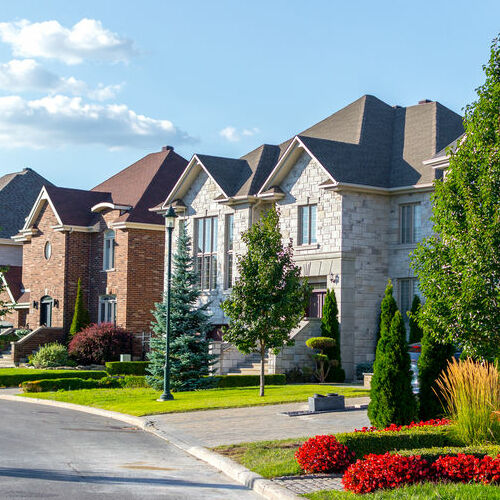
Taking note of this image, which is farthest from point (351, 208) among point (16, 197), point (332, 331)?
point (16, 197)

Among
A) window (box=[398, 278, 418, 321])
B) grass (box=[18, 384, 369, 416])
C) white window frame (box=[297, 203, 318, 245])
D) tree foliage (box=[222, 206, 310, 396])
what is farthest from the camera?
white window frame (box=[297, 203, 318, 245])

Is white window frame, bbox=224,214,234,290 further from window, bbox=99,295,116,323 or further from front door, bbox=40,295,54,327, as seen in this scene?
front door, bbox=40,295,54,327

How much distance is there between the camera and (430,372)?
15859 millimetres

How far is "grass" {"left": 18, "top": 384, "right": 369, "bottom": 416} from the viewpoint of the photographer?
21891 mm

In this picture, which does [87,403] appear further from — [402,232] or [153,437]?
[402,232]

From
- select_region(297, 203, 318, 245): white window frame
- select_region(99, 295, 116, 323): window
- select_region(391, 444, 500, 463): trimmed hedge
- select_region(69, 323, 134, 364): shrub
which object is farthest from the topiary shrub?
select_region(391, 444, 500, 463): trimmed hedge

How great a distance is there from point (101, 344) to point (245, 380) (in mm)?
12036

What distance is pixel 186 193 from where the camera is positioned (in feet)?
131

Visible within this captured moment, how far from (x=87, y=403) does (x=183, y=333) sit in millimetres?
5613

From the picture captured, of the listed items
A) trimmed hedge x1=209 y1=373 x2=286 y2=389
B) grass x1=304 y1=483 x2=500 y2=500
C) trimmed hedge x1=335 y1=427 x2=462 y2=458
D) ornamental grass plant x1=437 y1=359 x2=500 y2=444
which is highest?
ornamental grass plant x1=437 y1=359 x2=500 y2=444

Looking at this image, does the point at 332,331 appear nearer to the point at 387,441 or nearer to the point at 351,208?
the point at 351,208

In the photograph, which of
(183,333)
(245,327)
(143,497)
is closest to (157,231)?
(183,333)

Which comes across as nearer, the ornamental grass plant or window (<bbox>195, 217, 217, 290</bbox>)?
the ornamental grass plant

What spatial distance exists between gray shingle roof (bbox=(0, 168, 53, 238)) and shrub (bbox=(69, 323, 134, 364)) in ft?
45.5
